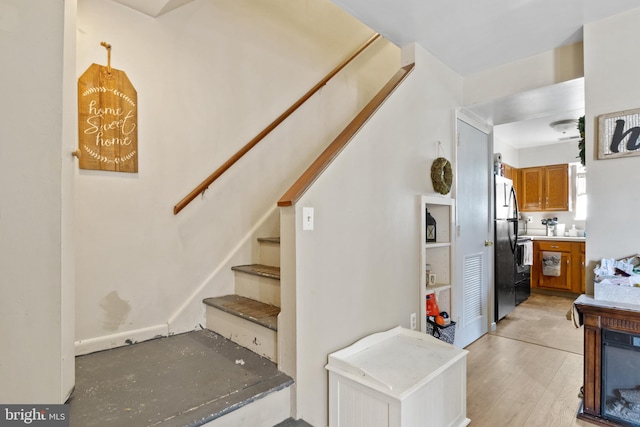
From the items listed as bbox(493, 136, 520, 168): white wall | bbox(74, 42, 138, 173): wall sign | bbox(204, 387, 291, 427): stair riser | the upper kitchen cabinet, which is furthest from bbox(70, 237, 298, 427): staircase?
the upper kitchen cabinet

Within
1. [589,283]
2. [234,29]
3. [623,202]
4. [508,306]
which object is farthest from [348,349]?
[508,306]

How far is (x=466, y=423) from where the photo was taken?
1.86 meters

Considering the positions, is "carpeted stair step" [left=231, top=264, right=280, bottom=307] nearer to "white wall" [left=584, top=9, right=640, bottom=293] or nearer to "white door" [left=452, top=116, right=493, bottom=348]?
"white door" [left=452, top=116, right=493, bottom=348]

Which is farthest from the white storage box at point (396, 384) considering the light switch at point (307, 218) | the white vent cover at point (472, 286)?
the white vent cover at point (472, 286)

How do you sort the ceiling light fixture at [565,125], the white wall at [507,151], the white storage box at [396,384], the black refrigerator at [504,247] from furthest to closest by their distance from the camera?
the white wall at [507,151] < the ceiling light fixture at [565,125] < the black refrigerator at [504,247] < the white storage box at [396,384]

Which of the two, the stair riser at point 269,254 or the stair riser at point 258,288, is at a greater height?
the stair riser at point 269,254

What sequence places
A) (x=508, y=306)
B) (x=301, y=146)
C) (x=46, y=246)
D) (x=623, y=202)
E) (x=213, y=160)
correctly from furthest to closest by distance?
(x=508, y=306) → (x=301, y=146) → (x=213, y=160) → (x=623, y=202) → (x=46, y=246)

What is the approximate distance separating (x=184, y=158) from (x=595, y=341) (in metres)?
2.82

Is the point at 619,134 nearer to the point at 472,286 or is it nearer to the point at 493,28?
the point at 493,28

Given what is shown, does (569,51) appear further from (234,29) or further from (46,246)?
(46,246)

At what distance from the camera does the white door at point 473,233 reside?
295 centimetres

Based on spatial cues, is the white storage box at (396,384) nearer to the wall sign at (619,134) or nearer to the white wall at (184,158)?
the white wall at (184,158)

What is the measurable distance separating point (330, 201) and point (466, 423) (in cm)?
151

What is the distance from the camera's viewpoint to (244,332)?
1887mm
